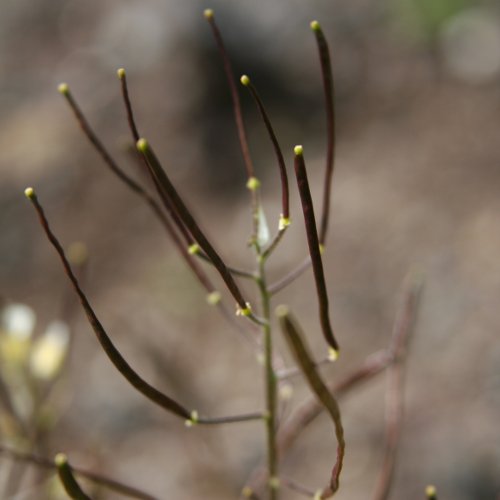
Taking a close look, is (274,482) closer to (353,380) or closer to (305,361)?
(353,380)

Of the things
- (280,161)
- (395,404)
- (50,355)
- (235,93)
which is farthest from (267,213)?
(280,161)

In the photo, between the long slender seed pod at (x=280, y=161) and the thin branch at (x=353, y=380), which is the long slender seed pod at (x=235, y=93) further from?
the thin branch at (x=353, y=380)

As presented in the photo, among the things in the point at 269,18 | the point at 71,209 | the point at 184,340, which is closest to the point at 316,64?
the point at 269,18

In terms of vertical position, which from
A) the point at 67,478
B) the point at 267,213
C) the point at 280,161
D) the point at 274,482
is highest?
the point at 267,213

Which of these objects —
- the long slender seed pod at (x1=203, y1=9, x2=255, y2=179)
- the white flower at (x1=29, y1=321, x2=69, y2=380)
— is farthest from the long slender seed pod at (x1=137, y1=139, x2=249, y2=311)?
the white flower at (x1=29, y1=321, x2=69, y2=380)

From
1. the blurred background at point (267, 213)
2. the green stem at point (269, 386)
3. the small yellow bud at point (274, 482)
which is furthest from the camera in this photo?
the blurred background at point (267, 213)

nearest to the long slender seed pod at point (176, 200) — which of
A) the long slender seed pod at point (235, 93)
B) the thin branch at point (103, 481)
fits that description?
the long slender seed pod at point (235, 93)
